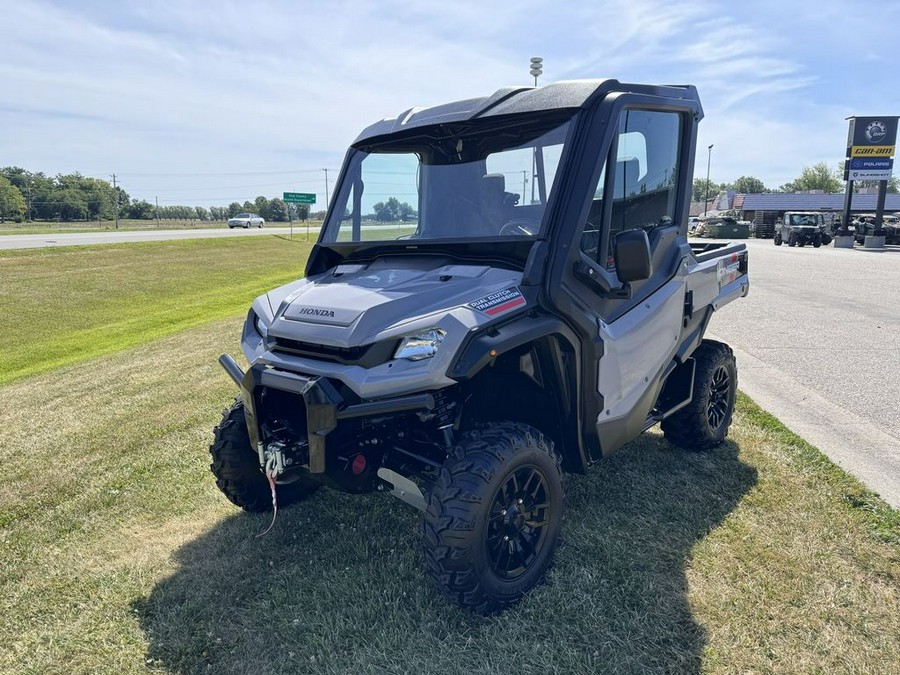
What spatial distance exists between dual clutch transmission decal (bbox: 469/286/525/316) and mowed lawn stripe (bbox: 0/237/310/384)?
865 cm

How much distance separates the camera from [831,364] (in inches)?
302

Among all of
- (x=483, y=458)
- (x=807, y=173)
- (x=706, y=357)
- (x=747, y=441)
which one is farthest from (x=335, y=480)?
(x=807, y=173)

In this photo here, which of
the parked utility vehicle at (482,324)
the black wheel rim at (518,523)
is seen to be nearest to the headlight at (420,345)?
the parked utility vehicle at (482,324)

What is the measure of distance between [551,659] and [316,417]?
4.78 feet

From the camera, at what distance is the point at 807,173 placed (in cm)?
10125

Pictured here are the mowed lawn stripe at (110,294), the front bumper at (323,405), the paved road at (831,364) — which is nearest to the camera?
the front bumper at (323,405)

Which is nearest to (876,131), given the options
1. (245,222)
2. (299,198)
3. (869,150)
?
(869,150)

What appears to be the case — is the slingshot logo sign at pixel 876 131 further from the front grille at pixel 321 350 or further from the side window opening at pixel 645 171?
the front grille at pixel 321 350

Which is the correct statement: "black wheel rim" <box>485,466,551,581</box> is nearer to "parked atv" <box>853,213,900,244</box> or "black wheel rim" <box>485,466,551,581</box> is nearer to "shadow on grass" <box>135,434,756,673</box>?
"shadow on grass" <box>135,434,756,673</box>

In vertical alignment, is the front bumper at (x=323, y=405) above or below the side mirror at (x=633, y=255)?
below

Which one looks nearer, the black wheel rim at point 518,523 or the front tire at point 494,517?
the front tire at point 494,517

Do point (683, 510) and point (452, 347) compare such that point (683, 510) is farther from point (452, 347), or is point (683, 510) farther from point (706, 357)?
point (452, 347)

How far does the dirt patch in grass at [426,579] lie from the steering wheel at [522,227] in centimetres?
176

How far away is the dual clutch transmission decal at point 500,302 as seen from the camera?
9.64 ft
